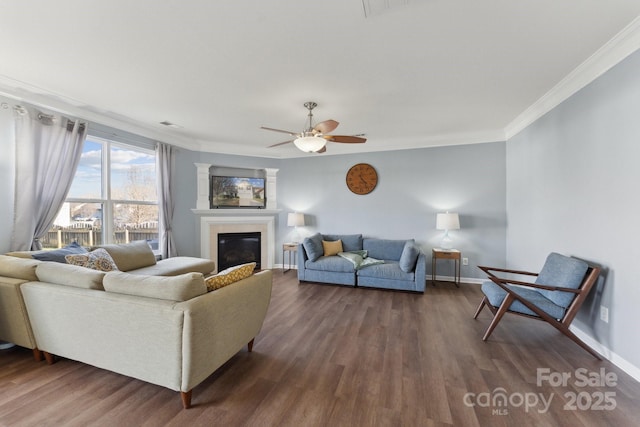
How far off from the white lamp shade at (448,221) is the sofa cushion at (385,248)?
0.58 meters

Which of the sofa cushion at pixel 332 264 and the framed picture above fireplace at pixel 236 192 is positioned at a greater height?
the framed picture above fireplace at pixel 236 192

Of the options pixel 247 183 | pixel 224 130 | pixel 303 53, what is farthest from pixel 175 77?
pixel 247 183

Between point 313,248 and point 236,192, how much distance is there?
2.17 m

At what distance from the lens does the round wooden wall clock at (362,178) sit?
5.13m

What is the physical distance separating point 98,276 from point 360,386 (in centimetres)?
209

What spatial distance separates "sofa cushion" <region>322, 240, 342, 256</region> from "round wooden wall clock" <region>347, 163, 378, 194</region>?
1.14 meters

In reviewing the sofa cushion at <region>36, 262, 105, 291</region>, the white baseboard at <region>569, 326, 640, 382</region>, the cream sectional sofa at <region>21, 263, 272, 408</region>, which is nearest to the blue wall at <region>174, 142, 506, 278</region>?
the white baseboard at <region>569, 326, 640, 382</region>

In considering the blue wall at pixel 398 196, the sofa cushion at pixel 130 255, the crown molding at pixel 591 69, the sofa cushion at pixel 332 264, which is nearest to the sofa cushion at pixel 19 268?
the sofa cushion at pixel 130 255

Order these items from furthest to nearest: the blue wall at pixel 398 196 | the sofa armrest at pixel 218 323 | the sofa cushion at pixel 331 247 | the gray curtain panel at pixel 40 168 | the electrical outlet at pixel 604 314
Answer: the sofa cushion at pixel 331 247, the blue wall at pixel 398 196, the gray curtain panel at pixel 40 168, the electrical outlet at pixel 604 314, the sofa armrest at pixel 218 323

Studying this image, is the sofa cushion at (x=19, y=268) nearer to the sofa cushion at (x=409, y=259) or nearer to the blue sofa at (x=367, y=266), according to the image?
the blue sofa at (x=367, y=266)

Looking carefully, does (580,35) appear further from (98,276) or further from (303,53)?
(98,276)

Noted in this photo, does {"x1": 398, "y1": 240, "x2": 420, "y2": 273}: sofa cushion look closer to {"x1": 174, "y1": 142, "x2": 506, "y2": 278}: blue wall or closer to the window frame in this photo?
{"x1": 174, "y1": 142, "x2": 506, "y2": 278}: blue wall

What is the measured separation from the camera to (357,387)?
1860mm

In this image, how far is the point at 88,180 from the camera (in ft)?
12.0
